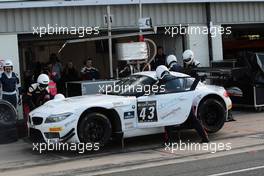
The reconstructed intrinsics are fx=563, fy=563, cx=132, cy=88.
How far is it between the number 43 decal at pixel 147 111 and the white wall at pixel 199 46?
23.2ft

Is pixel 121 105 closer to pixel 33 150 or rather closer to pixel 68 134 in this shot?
pixel 68 134

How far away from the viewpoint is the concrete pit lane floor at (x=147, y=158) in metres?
9.08

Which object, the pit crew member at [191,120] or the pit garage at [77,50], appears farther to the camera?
the pit garage at [77,50]

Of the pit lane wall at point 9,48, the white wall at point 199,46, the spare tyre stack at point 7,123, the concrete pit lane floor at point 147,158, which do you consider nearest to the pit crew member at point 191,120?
the concrete pit lane floor at point 147,158

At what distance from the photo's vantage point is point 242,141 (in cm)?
1151

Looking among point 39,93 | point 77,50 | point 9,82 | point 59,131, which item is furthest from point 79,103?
point 77,50

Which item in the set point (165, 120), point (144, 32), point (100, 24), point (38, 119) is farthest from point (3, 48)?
point (165, 120)

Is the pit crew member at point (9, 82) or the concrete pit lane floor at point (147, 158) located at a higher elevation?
the pit crew member at point (9, 82)

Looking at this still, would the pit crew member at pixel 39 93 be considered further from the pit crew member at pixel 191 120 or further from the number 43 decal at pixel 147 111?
the pit crew member at pixel 191 120

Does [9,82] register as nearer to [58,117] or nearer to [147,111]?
[58,117]

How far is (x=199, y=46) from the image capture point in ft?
59.2

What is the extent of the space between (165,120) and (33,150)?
277cm

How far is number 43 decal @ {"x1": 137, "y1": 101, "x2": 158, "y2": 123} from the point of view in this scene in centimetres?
1107

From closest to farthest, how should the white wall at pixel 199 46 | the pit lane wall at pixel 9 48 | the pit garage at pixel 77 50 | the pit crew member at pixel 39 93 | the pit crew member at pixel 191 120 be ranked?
1. the pit crew member at pixel 191 120
2. the pit crew member at pixel 39 93
3. the pit lane wall at pixel 9 48
4. the white wall at pixel 199 46
5. the pit garage at pixel 77 50
